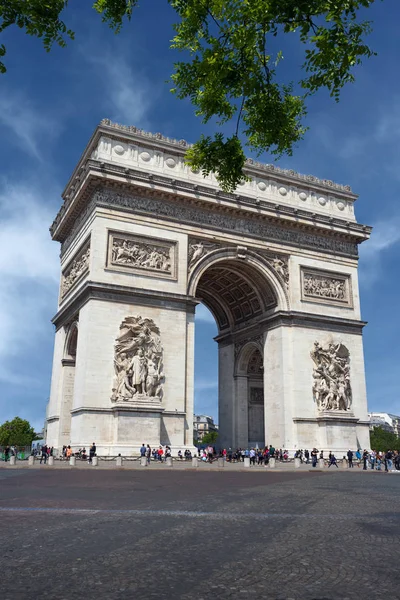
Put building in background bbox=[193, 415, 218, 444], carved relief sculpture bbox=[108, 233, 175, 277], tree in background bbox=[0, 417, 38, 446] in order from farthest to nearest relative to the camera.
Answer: building in background bbox=[193, 415, 218, 444] → tree in background bbox=[0, 417, 38, 446] → carved relief sculpture bbox=[108, 233, 175, 277]

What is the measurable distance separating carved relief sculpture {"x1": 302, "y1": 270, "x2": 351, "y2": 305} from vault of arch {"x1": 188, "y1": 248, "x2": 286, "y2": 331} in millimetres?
2096

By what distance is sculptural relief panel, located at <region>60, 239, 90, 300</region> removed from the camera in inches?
1220

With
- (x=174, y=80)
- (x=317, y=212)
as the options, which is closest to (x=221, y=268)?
(x=317, y=212)

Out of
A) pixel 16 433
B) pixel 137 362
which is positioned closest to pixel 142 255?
pixel 137 362

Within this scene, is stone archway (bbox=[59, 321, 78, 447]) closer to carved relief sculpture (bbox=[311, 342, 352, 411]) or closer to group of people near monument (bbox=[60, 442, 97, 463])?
group of people near monument (bbox=[60, 442, 97, 463])

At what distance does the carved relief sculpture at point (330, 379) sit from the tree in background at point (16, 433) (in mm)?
63825

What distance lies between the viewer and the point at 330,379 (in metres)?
A: 33.4

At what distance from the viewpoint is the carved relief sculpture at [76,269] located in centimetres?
3105

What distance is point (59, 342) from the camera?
35.3m

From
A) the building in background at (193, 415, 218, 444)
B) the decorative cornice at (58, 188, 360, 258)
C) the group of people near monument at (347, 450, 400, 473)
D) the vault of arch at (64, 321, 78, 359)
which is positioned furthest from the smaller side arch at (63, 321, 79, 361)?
the building in background at (193, 415, 218, 444)

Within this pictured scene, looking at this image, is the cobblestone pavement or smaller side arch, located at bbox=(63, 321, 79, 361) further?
smaller side arch, located at bbox=(63, 321, 79, 361)

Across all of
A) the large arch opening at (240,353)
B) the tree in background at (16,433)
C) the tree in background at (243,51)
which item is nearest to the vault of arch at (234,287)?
the large arch opening at (240,353)

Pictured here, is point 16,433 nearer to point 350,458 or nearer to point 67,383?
point 67,383

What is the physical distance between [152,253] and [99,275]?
3423 millimetres
